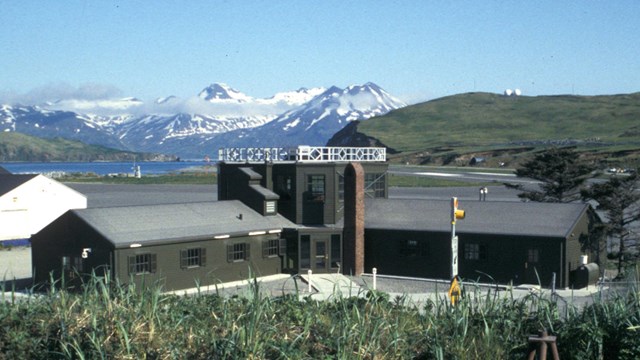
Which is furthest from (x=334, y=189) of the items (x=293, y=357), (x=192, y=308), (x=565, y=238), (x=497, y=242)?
(x=293, y=357)

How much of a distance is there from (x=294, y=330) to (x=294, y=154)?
1253 inches

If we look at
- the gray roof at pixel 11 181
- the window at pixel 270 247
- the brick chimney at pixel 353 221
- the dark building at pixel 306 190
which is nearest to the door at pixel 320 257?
the dark building at pixel 306 190

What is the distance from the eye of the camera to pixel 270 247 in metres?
37.6

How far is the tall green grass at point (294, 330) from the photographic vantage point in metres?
8.89

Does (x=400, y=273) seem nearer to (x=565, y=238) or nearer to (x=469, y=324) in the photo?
(x=565, y=238)

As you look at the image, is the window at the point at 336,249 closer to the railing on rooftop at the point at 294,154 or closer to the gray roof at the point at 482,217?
the gray roof at the point at 482,217

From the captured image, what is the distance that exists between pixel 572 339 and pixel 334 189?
30.4m

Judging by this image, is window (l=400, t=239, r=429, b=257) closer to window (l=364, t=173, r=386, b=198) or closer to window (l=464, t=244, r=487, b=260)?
window (l=464, t=244, r=487, b=260)

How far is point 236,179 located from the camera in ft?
133

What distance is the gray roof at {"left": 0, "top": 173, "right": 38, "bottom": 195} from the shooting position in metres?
53.6

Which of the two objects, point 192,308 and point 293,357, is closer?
point 293,357

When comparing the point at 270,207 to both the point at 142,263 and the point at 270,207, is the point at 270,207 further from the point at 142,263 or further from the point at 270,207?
the point at 142,263

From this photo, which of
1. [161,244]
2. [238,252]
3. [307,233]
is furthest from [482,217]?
[161,244]

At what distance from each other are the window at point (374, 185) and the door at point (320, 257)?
16.2ft
